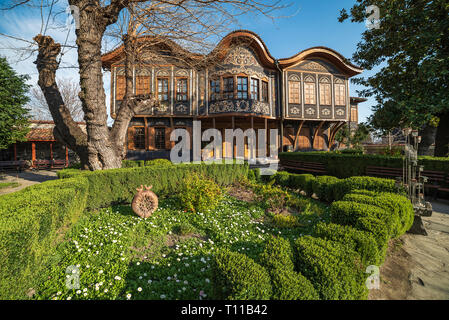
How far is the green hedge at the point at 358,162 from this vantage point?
6676 millimetres

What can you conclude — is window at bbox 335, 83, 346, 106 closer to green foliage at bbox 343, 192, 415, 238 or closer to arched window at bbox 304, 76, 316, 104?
arched window at bbox 304, 76, 316, 104

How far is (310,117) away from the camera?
53.1 feet

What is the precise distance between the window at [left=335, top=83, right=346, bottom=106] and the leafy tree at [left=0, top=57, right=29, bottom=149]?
Answer: 24.5 m

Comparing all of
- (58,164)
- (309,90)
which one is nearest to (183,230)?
(309,90)

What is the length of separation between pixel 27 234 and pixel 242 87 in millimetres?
14358

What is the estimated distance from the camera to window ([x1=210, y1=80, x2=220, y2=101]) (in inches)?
577

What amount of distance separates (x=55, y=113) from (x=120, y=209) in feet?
14.8

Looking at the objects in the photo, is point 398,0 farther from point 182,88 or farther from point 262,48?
point 182,88

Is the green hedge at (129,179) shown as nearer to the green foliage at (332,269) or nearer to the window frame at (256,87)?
the green foliage at (332,269)

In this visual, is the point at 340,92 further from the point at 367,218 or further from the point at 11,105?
the point at 11,105

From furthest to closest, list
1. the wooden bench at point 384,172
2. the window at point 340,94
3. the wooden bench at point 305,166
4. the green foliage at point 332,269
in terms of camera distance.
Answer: the window at point 340,94
the wooden bench at point 305,166
the wooden bench at point 384,172
the green foliage at point 332,269

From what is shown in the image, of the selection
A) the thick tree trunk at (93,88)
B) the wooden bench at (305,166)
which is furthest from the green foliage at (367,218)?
the wooden bench at (305,166)

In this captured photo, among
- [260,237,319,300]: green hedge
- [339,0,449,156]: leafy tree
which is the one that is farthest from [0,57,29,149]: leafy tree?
[339,0,449,156]: leafy tree

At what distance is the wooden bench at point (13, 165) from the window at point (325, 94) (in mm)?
26739
